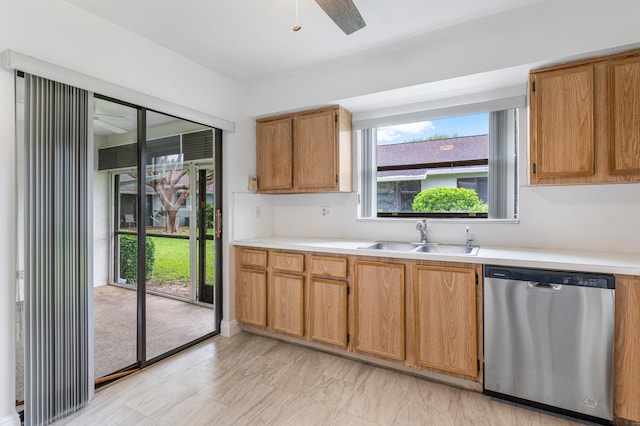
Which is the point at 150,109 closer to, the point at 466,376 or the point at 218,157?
the point at 218,157

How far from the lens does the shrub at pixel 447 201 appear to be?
2871mm

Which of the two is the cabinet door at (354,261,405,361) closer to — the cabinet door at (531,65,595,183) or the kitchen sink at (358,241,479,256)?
the kitchen sink at (358,241,479,256)

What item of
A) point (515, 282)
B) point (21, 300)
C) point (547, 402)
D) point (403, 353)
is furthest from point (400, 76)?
point (21, 300)

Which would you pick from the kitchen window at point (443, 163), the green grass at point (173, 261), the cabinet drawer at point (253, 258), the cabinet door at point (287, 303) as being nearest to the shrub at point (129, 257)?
the green grass at point (173, 261)

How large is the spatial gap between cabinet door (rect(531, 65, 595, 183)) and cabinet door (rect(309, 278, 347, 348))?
1.70 meters

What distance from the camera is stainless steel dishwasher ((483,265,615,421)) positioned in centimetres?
181

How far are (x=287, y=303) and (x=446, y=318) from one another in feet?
4.50

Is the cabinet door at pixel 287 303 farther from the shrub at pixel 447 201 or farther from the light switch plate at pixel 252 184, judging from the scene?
the shrub at pixel 447 201

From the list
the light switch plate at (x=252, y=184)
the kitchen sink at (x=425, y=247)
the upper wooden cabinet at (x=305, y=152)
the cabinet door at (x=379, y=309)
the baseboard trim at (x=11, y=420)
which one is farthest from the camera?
the light switch plate at (x=252, y=184)

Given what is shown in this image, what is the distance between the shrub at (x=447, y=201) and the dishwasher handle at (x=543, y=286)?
959mm

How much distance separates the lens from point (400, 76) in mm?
2549

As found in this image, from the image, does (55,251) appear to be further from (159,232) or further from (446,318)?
(446,318)

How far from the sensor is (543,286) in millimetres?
1956

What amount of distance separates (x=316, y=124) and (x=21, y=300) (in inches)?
98.3
